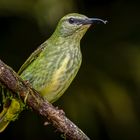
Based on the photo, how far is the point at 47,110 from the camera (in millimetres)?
4277

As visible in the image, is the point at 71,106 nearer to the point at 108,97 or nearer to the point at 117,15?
the point at 108,97

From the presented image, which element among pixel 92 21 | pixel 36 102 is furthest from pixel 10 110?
pixel 92 21

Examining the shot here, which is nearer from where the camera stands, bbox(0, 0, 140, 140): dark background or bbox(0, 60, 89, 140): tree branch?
bbox(0, 60, 89, 140): tree branch

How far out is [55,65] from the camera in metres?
4.99

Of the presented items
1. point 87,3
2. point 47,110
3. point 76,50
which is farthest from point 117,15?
point 47,110

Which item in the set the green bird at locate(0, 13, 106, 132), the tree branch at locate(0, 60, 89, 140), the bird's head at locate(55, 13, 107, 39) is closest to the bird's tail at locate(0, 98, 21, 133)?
the green bird at locate(0, 13, 106, 132)

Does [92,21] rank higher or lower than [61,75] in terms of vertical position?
higher

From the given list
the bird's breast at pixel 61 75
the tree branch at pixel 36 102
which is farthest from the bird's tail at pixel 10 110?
the tree branch at pixel 36 102

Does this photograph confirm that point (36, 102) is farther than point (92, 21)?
No

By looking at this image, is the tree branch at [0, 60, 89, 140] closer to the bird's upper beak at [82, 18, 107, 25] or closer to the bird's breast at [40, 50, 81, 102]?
the bird's breast at [40, 50, 81, 102]

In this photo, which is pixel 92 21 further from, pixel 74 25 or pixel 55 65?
pixel 55 65

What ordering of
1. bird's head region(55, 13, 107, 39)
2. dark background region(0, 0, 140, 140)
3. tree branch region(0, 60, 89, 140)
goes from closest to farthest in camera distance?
1. tree branch region(0, 60, 89, 140)
2. bird's head region(55, 13, 107, 39)
3. dark background region(0, 0, 140, 140)

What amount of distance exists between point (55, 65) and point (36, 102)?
33.0 inches

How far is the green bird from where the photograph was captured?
497 centimetres
